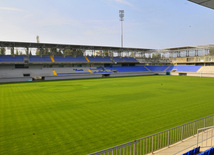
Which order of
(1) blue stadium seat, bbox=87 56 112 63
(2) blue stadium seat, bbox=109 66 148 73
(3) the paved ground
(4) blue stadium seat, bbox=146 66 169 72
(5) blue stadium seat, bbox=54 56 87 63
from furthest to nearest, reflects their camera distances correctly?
(4) blue stadium seat, bbox=146 66 169 72 → (2) blue stadium seat, bbox=109 66 148 73 → (1) blue stadium seat, bbox=87 56 112 63 → (5) blue stadium seat, bbox=54 56 87 63 → (3) the paved ground

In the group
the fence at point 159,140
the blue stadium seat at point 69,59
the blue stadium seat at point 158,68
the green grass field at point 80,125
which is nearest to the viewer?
the fence at point 159,140

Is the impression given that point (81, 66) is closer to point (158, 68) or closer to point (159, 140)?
point (158, 68)

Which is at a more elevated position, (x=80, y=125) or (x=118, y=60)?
(x=118, y=60)

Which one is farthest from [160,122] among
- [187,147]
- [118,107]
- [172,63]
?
[172,63]

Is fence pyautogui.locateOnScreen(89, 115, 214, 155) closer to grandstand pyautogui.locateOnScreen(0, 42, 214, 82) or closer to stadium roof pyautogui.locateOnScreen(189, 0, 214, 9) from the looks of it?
stadium roof pyautogui.locateOnScreen(189, 0, 214, 9)

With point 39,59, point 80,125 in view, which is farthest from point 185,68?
point 80,125

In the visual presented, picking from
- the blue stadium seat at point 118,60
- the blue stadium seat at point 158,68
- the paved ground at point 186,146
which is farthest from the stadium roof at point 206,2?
the blue stadium seat at point 158,68

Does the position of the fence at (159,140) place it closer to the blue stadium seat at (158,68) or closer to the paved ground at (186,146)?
the paved ground at (186,146)

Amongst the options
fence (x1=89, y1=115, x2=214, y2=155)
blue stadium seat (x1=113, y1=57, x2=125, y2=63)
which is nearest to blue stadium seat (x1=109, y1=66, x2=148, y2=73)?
blue stadium seat (x1=113, y1=57, x2=125, y2=63)

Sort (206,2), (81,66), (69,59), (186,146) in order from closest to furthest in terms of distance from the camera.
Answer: (206,2), (186,146), (69,59), (81,66)

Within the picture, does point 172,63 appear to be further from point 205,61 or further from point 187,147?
point 187,147

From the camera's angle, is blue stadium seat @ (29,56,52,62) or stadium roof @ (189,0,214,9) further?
blue stadium seat @ (29,56,52,62)

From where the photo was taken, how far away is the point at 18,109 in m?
13.8

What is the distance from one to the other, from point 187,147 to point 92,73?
46.8 m
